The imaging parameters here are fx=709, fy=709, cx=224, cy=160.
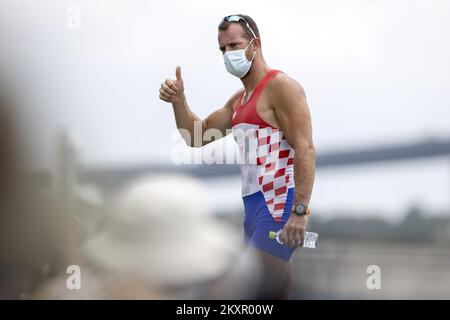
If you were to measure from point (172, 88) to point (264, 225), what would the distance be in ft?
4.28

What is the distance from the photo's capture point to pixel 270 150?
15.1ft

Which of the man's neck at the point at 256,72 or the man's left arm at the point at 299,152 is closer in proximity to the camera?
the man's left arm at the point at 299,152

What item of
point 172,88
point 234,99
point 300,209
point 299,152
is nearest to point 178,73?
point 172,88

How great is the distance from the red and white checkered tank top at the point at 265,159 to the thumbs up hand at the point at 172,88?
71 cm

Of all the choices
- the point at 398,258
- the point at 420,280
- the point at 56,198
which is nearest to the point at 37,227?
the point at 56,198

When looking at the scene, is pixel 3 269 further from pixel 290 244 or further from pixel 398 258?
pixel 398 258

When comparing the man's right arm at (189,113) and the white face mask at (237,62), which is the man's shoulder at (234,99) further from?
the white face mask at (237,62)

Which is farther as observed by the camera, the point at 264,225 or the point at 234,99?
the point at 234,99

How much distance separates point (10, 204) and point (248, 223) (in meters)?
2.45

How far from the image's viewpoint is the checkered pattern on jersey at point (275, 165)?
4586 millimetres

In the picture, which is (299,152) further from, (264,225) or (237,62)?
(237,62)

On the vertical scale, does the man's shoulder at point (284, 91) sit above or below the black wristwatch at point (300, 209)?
above

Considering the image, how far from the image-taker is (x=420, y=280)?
2495 cm

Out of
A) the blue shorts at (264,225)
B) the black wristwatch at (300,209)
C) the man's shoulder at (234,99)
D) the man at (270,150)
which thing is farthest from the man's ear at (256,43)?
the black wristwatch at (300,209)
